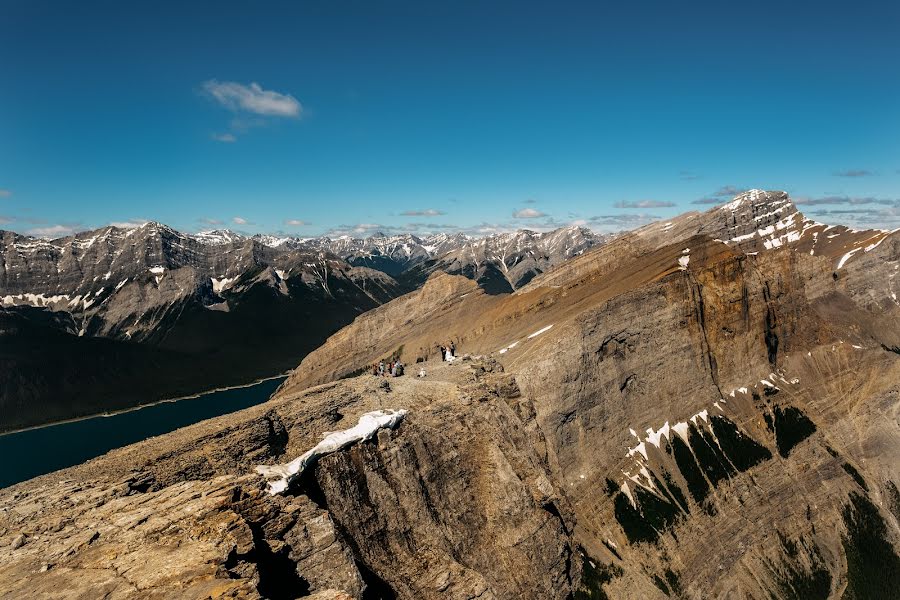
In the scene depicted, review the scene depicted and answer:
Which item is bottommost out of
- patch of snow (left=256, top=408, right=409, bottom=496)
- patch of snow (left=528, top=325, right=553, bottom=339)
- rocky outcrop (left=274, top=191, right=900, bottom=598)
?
rocky outcrop (left=274, top=191, right=900, bottom=598)

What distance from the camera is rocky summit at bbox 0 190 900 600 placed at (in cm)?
2936

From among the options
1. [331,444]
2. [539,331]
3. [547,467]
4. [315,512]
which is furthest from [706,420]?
[315,512]

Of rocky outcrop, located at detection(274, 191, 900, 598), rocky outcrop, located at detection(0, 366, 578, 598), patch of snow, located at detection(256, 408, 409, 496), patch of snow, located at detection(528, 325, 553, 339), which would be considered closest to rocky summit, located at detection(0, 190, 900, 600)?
rocky outcrop, located at detection(0, 366, 578, 598)

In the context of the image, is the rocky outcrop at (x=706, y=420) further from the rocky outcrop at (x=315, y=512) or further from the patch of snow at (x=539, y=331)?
the rocky outcrop at (x=315, y=512)

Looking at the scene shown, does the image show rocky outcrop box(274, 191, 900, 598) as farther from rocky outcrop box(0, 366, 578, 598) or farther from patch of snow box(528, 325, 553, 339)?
rocky outcrop box(0, 366, 578, 598)

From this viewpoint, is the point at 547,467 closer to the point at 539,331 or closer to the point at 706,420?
the point at 539,331

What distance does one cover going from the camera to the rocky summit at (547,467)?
29359mm

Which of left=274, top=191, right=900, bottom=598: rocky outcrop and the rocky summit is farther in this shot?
left=274, top=191, right=900, bottom=598: rocky outcrop

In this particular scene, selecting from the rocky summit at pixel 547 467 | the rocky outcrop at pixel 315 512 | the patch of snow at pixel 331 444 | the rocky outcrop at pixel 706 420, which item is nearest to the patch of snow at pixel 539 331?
the rocky outcrop at pixel 706 420

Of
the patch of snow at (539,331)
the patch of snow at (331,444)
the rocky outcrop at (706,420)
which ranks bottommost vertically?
the rocky outcrop at (706,420)

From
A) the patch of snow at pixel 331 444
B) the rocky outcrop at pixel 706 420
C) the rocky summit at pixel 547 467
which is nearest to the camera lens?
the rocky summit at pixel 547 467

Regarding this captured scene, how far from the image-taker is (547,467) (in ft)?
246

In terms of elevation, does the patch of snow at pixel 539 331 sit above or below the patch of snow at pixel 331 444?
below

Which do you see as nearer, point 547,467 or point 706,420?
point 547,467
